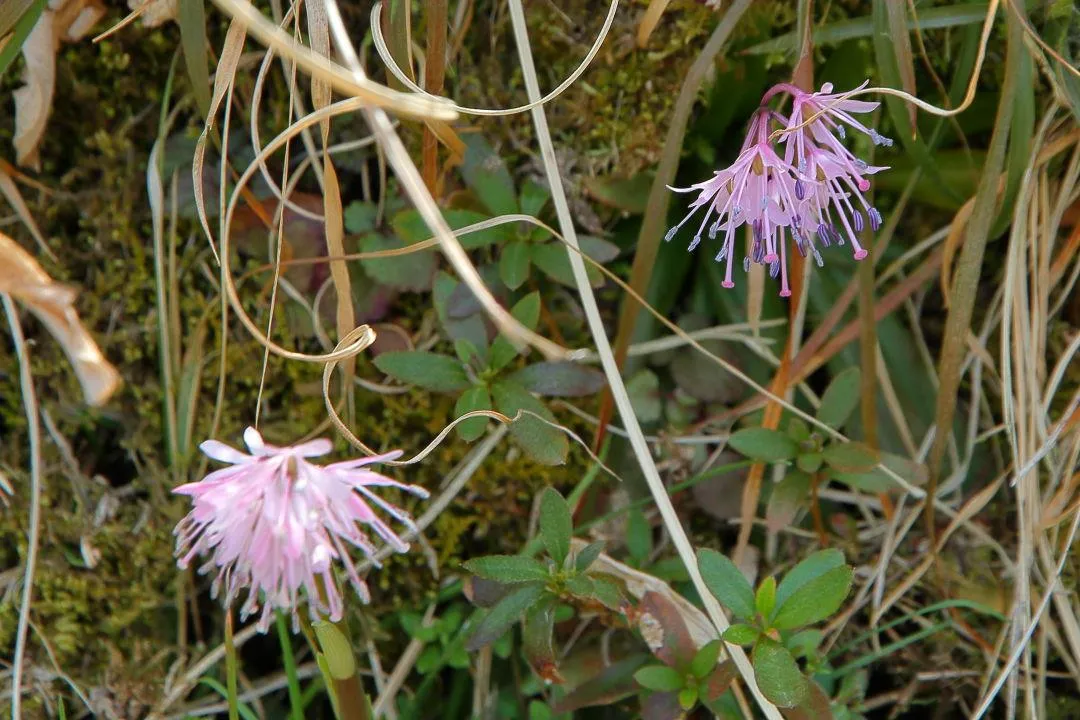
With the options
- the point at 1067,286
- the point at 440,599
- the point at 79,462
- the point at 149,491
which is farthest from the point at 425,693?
the point at 1067,286

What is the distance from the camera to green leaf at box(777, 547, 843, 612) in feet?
3.77

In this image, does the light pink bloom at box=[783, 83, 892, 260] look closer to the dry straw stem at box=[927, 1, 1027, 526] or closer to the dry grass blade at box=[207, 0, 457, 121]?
the dry straw stem at box=[927, 1, 1027, 526]

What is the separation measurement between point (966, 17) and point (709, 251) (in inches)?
19.4

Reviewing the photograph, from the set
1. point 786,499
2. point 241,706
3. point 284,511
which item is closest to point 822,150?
point 786,499

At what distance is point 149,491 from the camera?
1457mm

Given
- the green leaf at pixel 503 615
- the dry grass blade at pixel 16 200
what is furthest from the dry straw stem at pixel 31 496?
the green leaf at pixel 503 615

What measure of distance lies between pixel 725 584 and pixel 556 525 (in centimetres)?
23

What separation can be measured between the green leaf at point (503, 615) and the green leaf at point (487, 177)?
55cm

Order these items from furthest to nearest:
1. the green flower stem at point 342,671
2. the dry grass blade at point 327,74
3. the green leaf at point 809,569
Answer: the green leaf at point 809,569 → the green flower stem at point 342,671 → the dry grass blade at point 327,74

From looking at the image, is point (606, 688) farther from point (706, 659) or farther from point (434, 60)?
point (434, 60)

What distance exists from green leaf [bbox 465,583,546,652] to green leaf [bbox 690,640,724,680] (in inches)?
8.9

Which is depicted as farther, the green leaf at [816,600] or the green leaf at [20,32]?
the green leaf at [20,32]

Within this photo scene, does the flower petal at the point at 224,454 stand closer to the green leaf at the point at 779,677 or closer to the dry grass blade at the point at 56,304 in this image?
the dry grass blade at the point at 56,304

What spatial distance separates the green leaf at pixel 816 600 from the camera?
3.49 ft
